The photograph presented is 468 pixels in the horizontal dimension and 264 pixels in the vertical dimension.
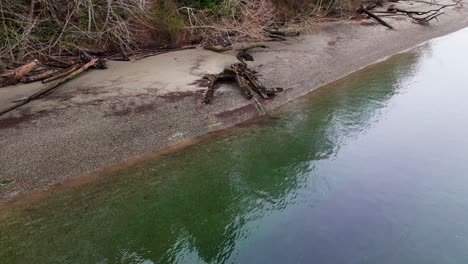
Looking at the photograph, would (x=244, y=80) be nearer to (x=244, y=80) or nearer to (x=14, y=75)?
(x=244, y=80)

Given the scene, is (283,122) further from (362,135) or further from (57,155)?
(57,155)

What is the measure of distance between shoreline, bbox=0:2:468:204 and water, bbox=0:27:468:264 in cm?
59

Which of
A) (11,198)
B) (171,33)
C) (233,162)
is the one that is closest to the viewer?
(11,198)

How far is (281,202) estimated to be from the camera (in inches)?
378

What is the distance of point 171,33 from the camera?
Answer: 16.7 metres

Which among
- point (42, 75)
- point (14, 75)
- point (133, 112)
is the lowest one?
point (133, 112)

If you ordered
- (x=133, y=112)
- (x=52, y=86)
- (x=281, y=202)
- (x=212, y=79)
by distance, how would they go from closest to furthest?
(x=281, y=202) → (x=133, y=112) → (x=52, y=86) → (x=212, y=79)

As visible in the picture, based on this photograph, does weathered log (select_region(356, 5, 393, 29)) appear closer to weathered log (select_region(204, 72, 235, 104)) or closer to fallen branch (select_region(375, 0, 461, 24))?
fallen branch (select_region(375, 0, 461, 24))

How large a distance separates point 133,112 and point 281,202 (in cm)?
533

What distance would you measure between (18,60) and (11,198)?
6239 mm

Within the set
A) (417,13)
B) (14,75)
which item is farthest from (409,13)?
(14,75)

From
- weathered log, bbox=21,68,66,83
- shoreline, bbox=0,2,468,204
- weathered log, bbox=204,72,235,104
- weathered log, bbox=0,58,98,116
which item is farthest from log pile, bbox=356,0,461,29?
weathered log, bbox=21,68,66,83

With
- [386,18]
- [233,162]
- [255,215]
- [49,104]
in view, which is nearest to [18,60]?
[49,104]

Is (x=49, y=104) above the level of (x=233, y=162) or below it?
above
